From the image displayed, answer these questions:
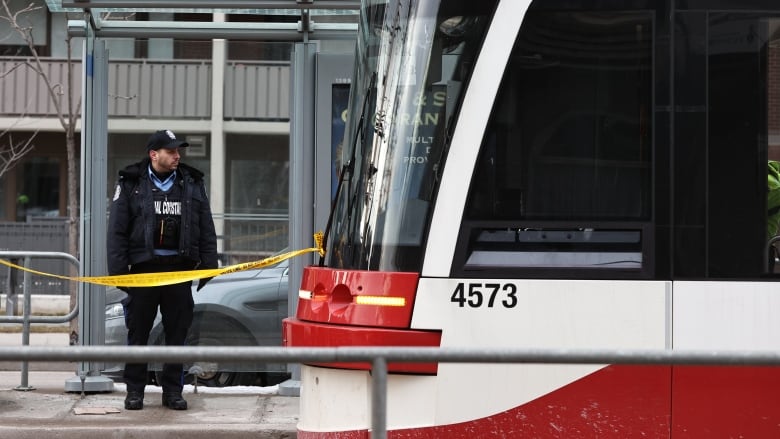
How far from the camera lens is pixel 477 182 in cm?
507

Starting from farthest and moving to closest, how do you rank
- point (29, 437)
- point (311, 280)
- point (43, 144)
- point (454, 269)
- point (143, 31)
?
point (43, 144), point (143, 31), point (29, 437), point (311, 280), point (454, 269)

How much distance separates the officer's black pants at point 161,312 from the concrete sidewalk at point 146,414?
276 mm

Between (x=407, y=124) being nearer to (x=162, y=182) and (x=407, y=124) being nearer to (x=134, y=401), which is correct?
(x=162, y=182)

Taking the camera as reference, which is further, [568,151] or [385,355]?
[568,151]

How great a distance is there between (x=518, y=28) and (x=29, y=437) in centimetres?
423

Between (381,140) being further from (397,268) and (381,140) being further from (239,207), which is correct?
(239,207)

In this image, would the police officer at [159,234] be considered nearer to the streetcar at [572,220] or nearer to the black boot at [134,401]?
the black boot at [134,401]

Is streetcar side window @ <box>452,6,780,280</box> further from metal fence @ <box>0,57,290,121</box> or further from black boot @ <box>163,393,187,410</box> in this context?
metal fence @ <box>0,57,290,121</box>

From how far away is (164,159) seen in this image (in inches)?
293

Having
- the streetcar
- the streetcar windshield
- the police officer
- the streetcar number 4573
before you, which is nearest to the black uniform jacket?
the police officer

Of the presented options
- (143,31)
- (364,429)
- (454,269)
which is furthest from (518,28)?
(143,31)

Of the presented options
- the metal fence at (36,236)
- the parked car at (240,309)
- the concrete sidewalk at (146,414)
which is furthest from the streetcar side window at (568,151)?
the metal fence at (36,236)

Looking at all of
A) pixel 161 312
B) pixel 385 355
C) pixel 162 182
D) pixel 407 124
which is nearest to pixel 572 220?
pixel 407 124

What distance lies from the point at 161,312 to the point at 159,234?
23.7 inches
